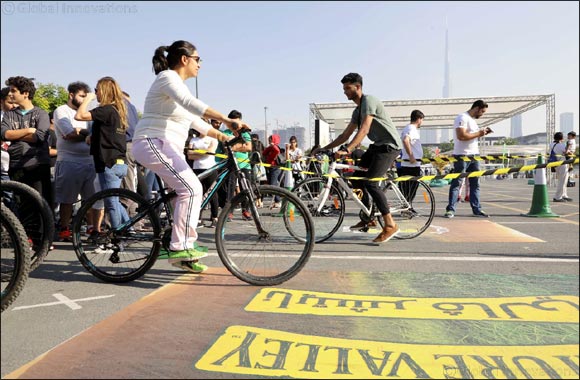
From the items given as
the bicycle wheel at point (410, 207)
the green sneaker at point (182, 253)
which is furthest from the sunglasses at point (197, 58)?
the bicycle wheel at point (410, 207)

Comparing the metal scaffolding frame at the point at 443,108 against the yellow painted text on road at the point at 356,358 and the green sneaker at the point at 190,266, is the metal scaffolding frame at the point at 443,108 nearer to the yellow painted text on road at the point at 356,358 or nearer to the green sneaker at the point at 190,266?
the green sneaker at the point at 190,266

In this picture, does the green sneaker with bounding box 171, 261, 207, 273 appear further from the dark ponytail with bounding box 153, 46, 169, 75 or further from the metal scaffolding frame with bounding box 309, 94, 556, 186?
the metal scaffolding frame with bounding box 309, 94, 556, 186

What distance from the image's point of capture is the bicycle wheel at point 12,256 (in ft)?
8.78

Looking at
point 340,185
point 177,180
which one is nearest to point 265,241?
point 177,180

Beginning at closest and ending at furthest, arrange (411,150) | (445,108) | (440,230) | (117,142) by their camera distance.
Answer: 1. (117,142)
2. (440,230)
3. (411,150)
4. (445,108)

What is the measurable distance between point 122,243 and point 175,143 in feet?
3.28

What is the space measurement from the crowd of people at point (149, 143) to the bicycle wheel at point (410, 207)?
0.07 m

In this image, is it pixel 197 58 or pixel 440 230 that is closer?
pixel 197 58

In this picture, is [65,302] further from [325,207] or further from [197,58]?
[325,207]

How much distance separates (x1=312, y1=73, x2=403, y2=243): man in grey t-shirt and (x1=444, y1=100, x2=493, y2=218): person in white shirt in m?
2.87

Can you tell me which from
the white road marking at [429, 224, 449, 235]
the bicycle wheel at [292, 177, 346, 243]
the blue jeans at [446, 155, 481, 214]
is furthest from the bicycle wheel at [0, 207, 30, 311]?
the blue jeans at [446, 155, 481, 214]

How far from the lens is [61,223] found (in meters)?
5.25

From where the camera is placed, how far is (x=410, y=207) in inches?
224

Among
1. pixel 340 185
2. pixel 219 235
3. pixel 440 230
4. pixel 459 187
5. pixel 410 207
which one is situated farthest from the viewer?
pixel 459 187
